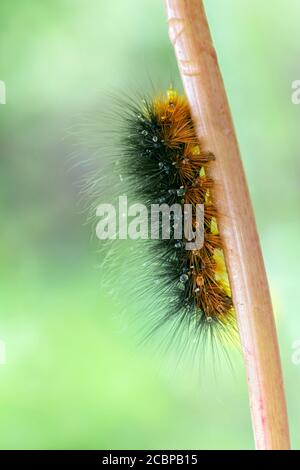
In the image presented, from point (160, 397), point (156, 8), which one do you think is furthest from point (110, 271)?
point (156, 8)

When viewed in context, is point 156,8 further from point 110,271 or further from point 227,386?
point 227,386
